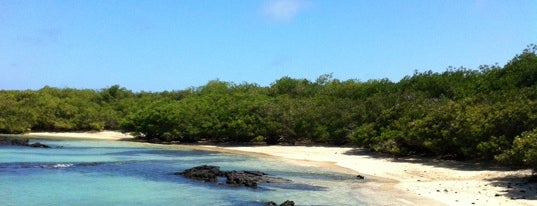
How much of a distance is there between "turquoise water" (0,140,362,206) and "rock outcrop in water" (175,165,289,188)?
48 centimetres

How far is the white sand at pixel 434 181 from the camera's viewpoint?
16172mm

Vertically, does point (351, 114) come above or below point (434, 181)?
above

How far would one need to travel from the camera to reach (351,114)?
39.2 meters

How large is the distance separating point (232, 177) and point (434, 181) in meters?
7.54

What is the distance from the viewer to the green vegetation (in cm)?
2475

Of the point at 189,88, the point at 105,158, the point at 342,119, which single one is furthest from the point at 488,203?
the point at 189,88

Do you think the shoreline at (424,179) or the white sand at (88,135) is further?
the white sand at (88,135)

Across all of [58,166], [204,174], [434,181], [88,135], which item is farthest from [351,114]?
[88,135]

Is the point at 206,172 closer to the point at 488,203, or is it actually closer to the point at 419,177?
the point at 419,177

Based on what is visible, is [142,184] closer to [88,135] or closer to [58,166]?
[58,166]

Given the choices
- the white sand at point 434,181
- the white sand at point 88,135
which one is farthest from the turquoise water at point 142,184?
the white sand at point 88,135

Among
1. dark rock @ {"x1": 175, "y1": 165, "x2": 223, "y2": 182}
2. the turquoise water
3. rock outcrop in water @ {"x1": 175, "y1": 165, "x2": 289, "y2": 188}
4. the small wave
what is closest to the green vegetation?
the turquoise water

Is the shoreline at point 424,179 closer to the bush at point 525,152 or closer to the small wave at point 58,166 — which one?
the bush at point 525,152

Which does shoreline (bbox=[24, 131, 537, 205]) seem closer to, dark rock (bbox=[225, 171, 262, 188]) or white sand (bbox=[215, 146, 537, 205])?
white sand (bbox=[215, 146, 537, 205])
